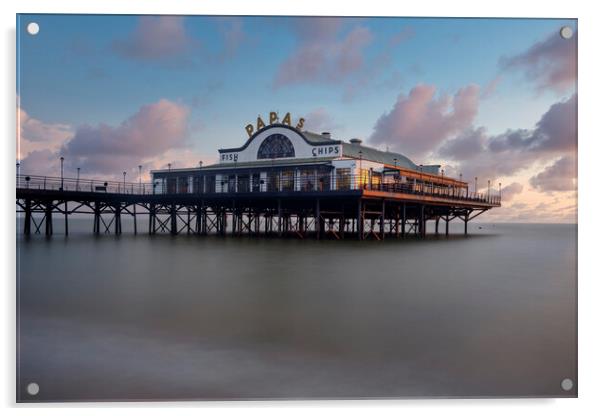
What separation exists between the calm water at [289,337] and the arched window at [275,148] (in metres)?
21.6

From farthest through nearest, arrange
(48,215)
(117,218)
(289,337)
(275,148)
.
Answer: (117,218)
(275,148)
(48,215)
(289,337)

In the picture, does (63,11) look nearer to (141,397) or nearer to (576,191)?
(141,397)

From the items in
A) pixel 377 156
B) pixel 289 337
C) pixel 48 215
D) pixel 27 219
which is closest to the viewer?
pixel 289 337

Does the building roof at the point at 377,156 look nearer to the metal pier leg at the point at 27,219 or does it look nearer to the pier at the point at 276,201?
the pier at the point at 276,201

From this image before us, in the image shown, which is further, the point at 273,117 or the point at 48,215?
the point at 273,117

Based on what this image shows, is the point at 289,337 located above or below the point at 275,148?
below

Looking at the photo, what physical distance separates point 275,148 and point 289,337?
28183mm

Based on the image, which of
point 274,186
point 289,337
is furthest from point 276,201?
point 289,337

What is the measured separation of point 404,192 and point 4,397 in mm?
28776

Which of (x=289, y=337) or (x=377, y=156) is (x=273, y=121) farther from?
(x=289, y=337)

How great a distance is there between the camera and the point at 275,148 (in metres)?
35.8

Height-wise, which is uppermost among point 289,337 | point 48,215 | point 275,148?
point 275,148

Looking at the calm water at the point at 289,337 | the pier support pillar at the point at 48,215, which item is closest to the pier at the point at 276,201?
the pier support pillar at the point at 48,215

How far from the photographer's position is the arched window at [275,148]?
35.2m
